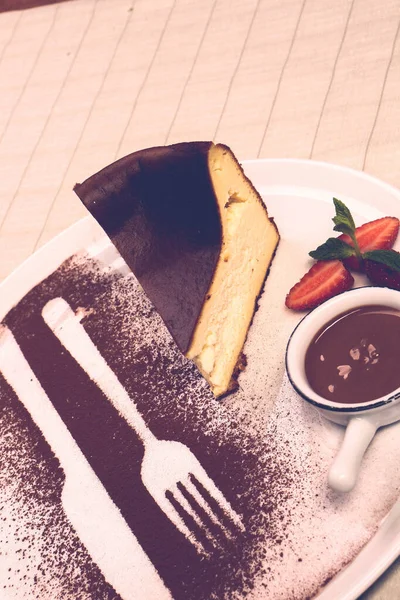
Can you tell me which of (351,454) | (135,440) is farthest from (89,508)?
(351,454)

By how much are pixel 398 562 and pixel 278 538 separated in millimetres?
198

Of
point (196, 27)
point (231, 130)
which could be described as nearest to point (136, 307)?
point (231, 130)

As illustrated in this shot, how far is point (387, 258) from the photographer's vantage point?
4.00ft

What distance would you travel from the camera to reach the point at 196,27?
220cm

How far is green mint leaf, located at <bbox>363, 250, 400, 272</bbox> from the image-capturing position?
1.22 metres

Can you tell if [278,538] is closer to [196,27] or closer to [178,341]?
[178,341]

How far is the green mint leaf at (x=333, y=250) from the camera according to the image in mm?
1296

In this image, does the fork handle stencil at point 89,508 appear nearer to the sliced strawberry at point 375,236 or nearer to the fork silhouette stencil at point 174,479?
the fork silhouette stencil at point 174,479

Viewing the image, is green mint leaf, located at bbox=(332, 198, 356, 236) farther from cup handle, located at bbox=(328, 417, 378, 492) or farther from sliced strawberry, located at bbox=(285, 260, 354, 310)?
cup handle, located at bbox=(328, 417, 378, 492)

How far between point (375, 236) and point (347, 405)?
42 cm

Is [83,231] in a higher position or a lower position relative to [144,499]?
higher

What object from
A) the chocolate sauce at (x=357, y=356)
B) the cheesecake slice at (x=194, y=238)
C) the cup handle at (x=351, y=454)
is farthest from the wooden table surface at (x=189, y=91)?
the cup handle at (x=351, y=454)

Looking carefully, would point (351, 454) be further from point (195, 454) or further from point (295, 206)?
point (295, 206)

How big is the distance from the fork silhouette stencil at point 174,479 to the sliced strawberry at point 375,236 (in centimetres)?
51
